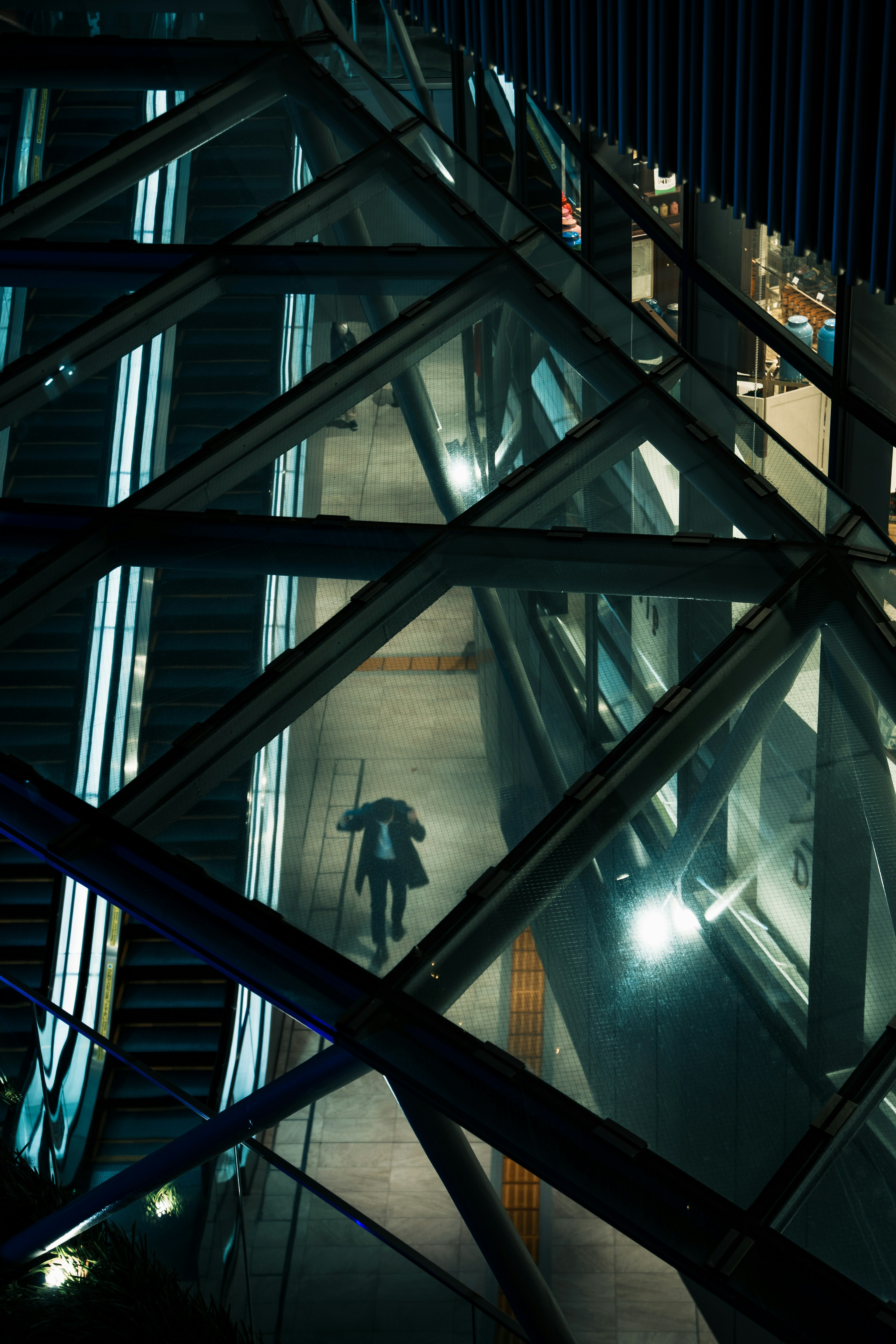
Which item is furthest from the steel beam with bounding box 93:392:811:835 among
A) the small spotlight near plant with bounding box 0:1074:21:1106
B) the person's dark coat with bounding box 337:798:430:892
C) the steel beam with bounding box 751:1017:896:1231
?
the small spotlight near plant with bounding box 0:1074:21:1106

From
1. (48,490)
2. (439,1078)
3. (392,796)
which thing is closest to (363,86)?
(48,490)

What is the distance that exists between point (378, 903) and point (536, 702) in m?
1.15

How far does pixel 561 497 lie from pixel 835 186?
2.16m

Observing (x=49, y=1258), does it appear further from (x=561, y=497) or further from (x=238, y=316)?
(x=238, y=316)

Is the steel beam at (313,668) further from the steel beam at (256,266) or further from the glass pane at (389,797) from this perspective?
the steel beam at (256,266)

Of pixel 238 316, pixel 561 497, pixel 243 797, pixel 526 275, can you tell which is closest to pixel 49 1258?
pixel 243 797

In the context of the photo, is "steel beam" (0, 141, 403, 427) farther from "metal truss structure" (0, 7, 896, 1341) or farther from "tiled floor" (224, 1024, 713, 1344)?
"tiled floor" (224, 1024, 713, 1344)

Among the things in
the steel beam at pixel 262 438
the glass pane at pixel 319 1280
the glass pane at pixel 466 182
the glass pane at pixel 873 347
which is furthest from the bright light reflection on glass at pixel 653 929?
the glass pane at pixel 466 182

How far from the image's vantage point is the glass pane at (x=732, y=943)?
11.4 ft

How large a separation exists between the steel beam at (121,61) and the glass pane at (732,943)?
7114 millimetres

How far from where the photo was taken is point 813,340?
7434mm

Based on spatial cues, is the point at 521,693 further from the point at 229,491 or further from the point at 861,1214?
the point at 861,1214

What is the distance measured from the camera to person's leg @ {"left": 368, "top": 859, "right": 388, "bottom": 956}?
388cm

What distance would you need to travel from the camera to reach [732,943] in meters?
3.96
